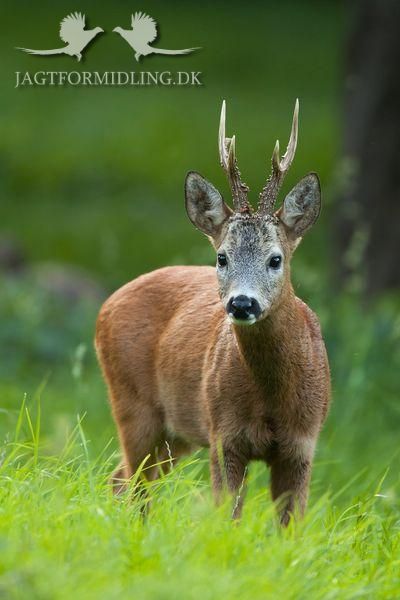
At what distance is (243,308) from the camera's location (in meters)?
5.26

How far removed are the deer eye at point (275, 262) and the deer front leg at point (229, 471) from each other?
2.44ft

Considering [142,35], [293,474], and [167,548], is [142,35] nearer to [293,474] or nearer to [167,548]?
[293,474]

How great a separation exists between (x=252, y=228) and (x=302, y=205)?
0.30m

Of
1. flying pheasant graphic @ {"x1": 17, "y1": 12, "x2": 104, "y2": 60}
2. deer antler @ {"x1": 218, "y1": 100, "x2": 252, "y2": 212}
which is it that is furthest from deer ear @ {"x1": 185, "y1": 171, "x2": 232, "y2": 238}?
flying pheasant graphic @ {"x1": 17, "y1": 12, "x2": 104, "y2": 60}

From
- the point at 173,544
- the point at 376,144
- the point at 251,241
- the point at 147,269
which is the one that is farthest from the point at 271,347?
the point at 147,269

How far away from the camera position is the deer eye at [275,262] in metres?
5.57

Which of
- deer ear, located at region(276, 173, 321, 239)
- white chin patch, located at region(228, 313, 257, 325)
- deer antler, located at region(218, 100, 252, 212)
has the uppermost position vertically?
deer antler, located at region(218, 100, 252, 212)

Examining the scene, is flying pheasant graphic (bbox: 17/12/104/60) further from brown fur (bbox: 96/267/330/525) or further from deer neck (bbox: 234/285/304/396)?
deer neck (bbox: 234/285/304/396)

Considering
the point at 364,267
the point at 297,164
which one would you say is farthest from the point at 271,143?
the point at 364,267

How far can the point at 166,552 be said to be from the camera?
4.46 m

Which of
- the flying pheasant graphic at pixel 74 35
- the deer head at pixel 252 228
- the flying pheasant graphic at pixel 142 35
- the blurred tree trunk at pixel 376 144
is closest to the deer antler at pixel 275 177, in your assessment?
the deer head at pixel 252 228

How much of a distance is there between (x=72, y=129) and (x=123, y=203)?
6.87 feet

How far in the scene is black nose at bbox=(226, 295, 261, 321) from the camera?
5262 millimetres

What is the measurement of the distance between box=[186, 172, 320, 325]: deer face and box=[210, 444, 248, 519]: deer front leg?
61cm
